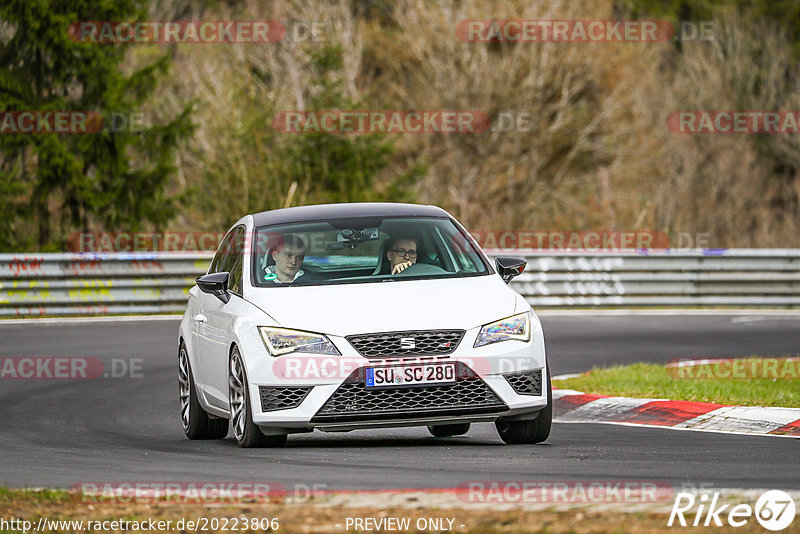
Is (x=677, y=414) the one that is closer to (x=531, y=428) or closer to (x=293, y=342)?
(x=531, y=428)

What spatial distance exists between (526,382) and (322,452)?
1350 millimetres

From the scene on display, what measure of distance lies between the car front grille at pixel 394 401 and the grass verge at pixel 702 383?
3.43 meters

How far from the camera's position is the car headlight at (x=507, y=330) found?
9.09 metres

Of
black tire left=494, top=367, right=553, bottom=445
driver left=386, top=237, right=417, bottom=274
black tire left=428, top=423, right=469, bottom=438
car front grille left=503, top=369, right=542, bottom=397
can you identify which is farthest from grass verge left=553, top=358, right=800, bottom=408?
driver left=386, top=237, right=417, bottom=274

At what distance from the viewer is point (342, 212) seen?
1052 centimetres

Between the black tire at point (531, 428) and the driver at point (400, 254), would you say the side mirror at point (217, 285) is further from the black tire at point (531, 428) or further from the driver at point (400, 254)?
the black tire at point (531, 428)

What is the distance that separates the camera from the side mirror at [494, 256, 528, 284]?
10133 millimetres

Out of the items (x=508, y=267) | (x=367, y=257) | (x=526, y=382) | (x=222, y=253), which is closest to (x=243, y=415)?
(x=367, y=257)

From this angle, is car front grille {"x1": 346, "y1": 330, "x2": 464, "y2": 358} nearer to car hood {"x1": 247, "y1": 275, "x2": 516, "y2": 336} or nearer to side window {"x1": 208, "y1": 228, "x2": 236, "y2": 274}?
car hood {"x1": 247, "y1": 275, "x2": 516, "y2": 336}

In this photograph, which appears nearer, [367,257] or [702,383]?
[367,257]

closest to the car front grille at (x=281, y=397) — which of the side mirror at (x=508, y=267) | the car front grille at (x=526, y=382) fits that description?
the car front grille at (x=526, y=382)

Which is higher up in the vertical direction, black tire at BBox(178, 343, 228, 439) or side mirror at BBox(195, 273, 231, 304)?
side mirror at BBox(195, 273, 231, 304)

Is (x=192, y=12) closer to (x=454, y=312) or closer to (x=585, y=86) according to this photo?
(x=585, y=86)

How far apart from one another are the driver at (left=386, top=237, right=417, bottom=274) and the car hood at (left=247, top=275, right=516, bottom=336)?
420mm
